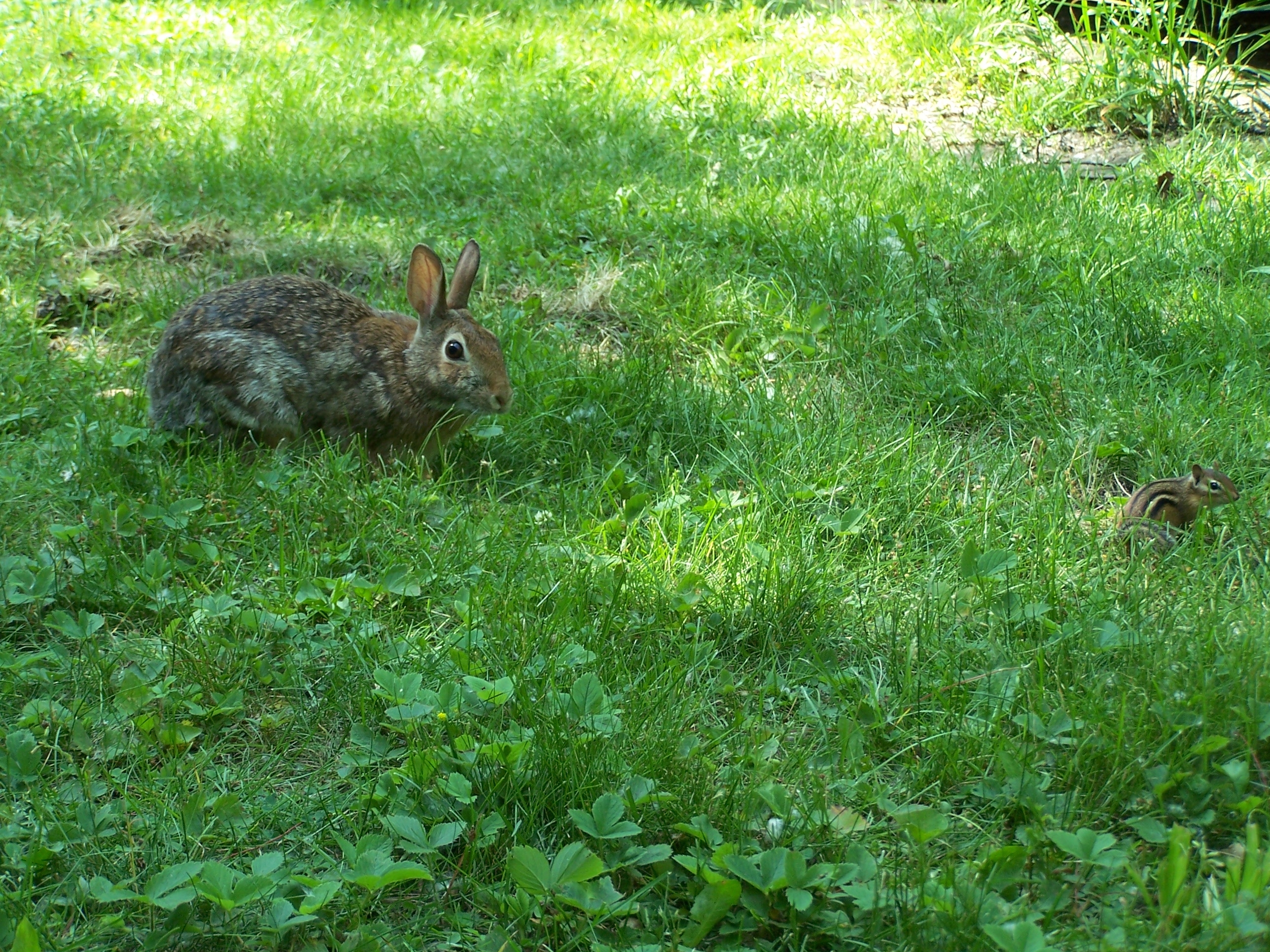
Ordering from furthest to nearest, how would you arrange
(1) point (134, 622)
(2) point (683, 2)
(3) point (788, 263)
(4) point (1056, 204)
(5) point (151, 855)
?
(2) point (683, 2)
(4) point (1056, 204)
(3) point (788, 263)
(1) point (134, 622)
(5) point (151, 855)

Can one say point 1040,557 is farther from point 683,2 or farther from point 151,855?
point 683,2

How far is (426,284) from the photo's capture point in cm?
455

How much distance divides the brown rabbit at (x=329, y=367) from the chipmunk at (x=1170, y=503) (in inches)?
88.1

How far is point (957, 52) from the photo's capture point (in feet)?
25.3

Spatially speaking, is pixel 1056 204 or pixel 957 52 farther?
pixel 957 52


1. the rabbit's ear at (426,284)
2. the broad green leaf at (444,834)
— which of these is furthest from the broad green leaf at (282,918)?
the rabbit's ear at (426,284)

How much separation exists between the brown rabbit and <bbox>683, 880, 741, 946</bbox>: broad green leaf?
2.43 meters

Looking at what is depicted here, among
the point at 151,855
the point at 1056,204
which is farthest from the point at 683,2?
the point at 151,855

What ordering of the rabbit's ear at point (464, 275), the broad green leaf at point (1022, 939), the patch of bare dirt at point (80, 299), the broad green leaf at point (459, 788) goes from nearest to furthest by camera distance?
the broad green leaf at point (1022, 939)
the broad green leaf at point (459, 788)
the rabbit's ear at point (464, 275)
the patch of bare dirt at point (80, 299)

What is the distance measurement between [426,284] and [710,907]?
2.92 meters

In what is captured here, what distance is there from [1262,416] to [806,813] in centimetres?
271

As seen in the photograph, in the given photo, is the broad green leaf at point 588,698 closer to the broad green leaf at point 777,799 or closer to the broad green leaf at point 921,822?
the broad green leaf at point 777,799

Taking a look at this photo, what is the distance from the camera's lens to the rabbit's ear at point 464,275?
462 centimetres

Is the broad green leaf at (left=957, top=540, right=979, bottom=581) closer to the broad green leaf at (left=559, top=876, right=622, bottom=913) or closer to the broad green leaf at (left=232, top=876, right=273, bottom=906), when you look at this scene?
the broad green leaf at (left=559, top=876, right=622, bottom=913)
